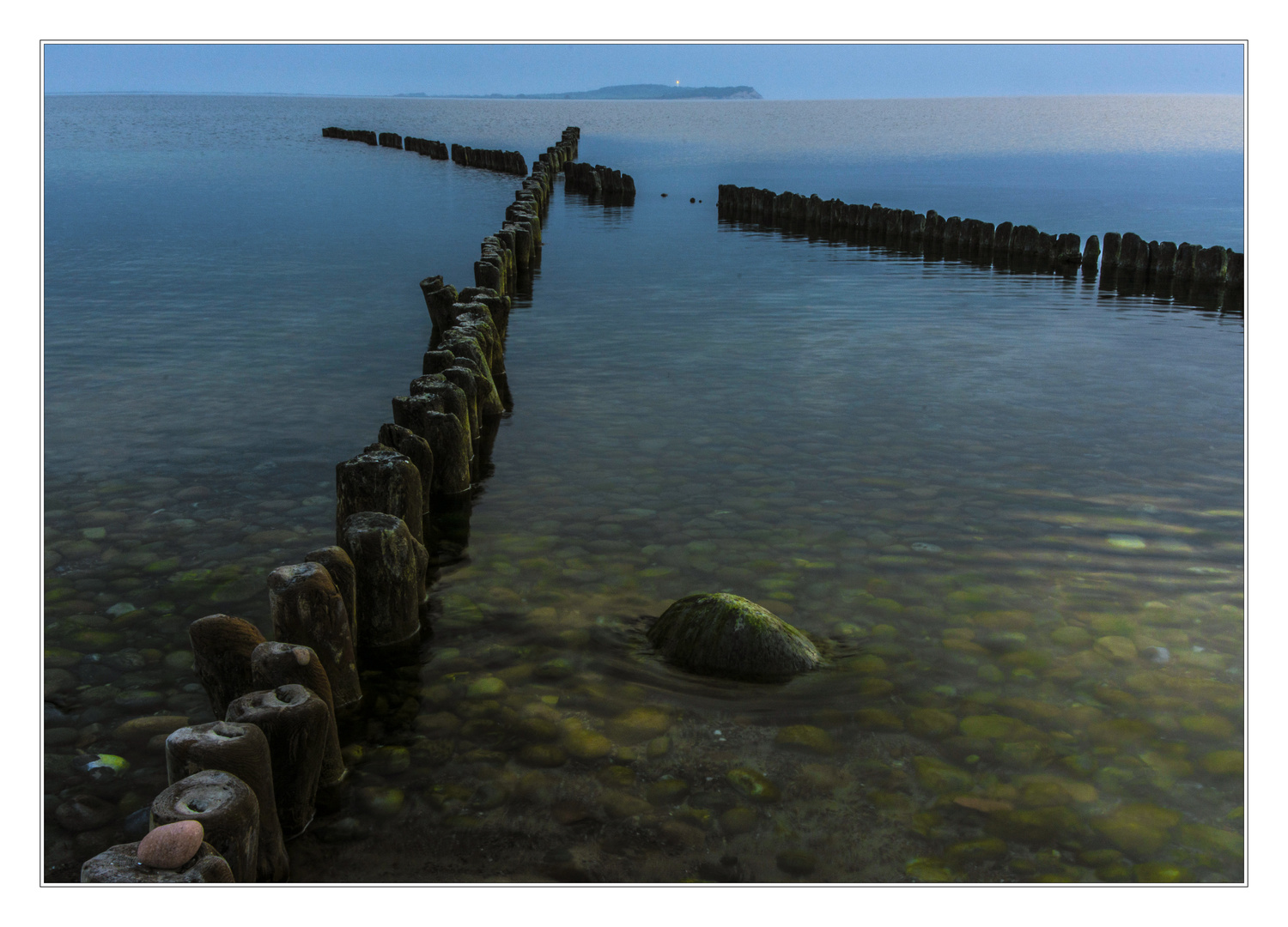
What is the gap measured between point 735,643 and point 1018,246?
19.6 m

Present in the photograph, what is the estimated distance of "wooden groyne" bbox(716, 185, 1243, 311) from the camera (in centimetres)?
1827

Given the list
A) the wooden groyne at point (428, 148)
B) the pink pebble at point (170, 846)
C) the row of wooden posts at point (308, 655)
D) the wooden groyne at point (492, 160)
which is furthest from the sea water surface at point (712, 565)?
the wooden groyne at point (428, 148)

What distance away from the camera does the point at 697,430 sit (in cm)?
964

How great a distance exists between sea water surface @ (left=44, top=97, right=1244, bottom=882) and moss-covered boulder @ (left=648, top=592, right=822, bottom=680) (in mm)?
125

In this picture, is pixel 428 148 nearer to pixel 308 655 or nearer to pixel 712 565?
pixel 712 565

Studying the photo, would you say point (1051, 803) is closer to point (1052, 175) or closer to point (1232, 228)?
point (1232, 228)

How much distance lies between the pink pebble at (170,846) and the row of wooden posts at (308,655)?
0.03 meters

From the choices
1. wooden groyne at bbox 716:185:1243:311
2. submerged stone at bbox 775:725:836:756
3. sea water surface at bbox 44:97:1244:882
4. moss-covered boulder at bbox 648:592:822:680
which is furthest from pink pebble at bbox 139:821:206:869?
wooden groyne at bbox 716:185:1243:311

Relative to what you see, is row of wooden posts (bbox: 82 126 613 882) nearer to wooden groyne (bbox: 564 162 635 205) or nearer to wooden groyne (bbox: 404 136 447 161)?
wooden groyne (bbox: 564 162 635 205)

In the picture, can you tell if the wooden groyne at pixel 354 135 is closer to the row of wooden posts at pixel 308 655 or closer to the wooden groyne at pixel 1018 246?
the wooden groyne at pixel 1018 246

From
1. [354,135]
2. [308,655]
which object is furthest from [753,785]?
[354,135]

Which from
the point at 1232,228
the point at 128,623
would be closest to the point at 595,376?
the point at 128,623

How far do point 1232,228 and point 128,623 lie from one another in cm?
2913

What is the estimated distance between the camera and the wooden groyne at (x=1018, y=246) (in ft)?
59.9
